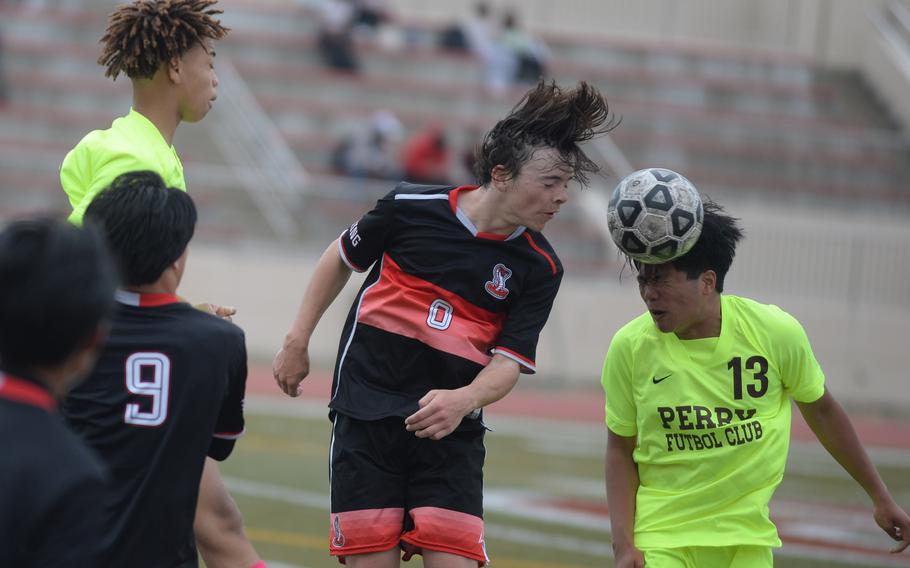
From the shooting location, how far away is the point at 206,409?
3682mm

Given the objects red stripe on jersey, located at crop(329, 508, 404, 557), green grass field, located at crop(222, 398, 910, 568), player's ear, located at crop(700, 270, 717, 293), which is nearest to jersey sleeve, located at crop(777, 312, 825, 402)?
player's ear, located at crop(700, 270, 717, 293)

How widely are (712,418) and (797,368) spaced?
1.16ft

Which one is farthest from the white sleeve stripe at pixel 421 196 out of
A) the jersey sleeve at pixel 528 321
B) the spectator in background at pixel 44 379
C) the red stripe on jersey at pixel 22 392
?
the red stripe on jersey at pixel 22 392

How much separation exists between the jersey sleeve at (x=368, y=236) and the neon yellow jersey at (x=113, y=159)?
2.33ft

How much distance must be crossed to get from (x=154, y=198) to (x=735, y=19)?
29.6 m

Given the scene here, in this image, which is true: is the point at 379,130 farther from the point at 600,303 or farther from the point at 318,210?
the point at 600,303

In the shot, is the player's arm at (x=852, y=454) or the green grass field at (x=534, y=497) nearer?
the player's arm at (x=852, y=454)

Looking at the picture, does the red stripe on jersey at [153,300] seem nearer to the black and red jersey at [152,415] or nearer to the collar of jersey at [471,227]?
the black and red jersey at [152,415]

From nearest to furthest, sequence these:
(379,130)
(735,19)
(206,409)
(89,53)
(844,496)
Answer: (206,409) → (844,496) → (379,130) → (89,53) → (735,19)

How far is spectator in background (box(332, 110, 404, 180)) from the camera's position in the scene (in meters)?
→ 21.3

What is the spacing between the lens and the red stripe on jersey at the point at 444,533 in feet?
16.5

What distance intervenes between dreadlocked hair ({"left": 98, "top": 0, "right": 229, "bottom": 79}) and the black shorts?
1.53m

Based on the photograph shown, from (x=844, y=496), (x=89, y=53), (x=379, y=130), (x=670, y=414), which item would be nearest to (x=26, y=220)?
(x=670, y=414)

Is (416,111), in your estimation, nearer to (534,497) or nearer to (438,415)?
(534,497)
